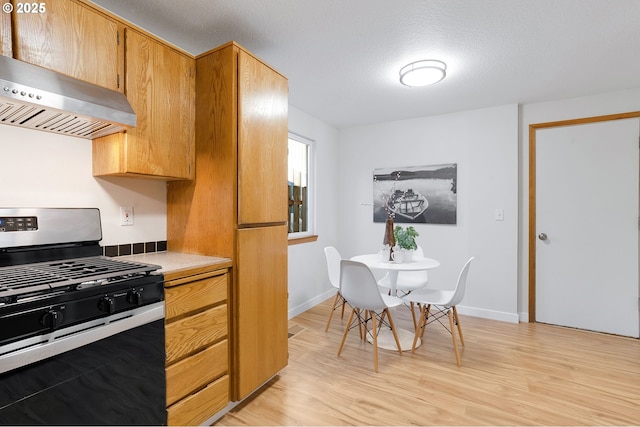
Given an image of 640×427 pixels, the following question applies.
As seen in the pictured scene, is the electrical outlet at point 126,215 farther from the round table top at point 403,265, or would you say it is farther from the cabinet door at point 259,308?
the round table top at point 403,265

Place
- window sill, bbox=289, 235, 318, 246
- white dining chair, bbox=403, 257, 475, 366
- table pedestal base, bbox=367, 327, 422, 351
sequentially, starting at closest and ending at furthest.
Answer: white dining chair, bbox=403, 257, 475, 366
table pedestal base, bbox=367, 327, 422, 351
window sill, bbox=289, 235, 318, 246

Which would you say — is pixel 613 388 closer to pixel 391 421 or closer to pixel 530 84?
pixel 391 421

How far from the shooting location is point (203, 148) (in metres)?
1.84

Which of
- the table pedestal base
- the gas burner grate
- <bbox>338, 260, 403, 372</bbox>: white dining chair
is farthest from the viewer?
the table pedestal base

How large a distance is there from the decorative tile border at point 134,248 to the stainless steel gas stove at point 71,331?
7.2 inches

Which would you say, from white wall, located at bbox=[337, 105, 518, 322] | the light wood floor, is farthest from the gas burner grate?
white wall, located at bbox=[337, 105, 518, 322]

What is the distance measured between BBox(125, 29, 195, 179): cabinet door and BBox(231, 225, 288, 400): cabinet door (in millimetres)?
593

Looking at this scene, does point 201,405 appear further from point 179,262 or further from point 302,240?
point 302,240

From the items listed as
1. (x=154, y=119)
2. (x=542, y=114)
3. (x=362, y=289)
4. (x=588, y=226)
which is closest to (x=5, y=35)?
(x=154, y=119)

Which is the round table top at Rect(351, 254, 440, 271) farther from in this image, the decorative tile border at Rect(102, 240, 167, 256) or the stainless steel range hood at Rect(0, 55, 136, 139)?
the stainless steel range hood at Rect(0, 55, 136, 139)

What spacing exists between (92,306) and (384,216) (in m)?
3.26

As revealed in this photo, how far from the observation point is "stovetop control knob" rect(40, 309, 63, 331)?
1030 millimetres

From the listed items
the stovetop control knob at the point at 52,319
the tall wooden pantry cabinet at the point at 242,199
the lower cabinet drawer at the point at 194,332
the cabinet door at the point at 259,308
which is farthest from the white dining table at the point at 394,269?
the stovetop control knob at the point at 52,319

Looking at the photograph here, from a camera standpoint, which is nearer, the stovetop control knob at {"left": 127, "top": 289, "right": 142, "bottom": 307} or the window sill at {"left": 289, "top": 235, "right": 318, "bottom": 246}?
the stovetop control knob at {"left": 127, "top": 289, "right": 142, "bottom": 307}
